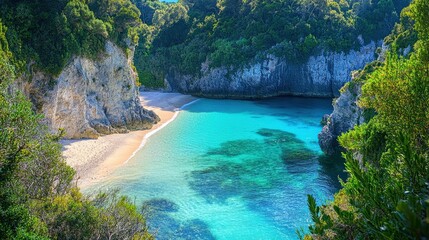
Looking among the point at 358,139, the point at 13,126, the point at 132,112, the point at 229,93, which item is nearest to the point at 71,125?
the point at 132,112

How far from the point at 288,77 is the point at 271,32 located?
9369mm

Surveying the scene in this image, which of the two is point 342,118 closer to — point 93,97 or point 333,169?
point 333,169

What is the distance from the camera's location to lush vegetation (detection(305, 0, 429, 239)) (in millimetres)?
6348

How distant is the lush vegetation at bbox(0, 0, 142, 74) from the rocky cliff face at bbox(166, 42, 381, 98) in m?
32.3

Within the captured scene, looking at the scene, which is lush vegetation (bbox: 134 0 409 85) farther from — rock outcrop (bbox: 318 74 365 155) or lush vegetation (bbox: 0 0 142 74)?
rock outcrop (bbox: 318 74 365 155)

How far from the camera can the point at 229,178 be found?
2986 centimetres

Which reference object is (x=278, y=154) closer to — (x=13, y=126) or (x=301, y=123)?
(x=301, y=123)

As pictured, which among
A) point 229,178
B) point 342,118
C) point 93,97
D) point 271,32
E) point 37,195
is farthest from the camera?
point 271,32

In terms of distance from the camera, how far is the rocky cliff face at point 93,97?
31828mm

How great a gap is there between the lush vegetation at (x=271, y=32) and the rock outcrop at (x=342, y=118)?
3424cm

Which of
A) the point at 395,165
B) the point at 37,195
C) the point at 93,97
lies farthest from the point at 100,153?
the point at 395,165

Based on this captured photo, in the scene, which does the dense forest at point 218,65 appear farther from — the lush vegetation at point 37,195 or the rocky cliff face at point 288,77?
the rocky cliff face at point 288,77

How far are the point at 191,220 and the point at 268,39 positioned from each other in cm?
5196

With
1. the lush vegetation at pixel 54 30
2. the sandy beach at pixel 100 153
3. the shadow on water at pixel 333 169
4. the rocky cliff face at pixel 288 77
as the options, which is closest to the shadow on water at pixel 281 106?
the rocky cliff face at pixel 288 77
